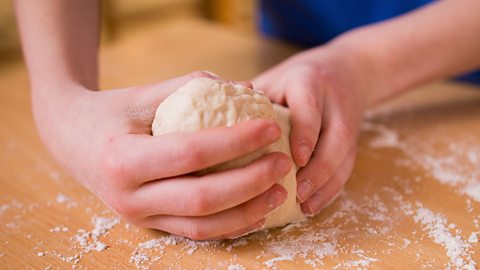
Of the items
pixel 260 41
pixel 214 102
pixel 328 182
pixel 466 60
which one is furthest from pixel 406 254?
pixel 260 41

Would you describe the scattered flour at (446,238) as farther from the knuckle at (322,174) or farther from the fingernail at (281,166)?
the fingernail at (281,166)

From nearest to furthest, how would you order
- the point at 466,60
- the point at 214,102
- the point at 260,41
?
the point at 214,102 < the point at 466,60 < the point at 260,41

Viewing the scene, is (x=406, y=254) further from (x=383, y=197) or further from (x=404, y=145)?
(x=404, y=145)

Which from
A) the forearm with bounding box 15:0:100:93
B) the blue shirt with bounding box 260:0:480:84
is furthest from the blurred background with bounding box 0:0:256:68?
the forearm with bounding box 15:0:100:93

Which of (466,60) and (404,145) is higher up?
(466,60)

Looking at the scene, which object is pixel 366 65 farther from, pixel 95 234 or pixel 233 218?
pixel 95 234

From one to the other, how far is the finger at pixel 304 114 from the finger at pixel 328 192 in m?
0.07

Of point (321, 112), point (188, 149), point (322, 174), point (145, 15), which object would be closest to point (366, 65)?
point (321, 112)

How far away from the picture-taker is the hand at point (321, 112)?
32.0 inches

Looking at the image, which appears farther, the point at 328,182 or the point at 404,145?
the point at 404,145

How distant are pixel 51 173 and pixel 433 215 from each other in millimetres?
720

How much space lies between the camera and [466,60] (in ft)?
3.84

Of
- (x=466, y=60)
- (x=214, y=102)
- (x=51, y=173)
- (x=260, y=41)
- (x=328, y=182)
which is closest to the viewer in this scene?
(x=214, y=102)

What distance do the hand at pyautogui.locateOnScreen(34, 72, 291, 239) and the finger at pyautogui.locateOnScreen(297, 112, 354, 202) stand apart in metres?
0.09
